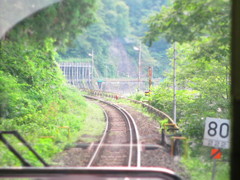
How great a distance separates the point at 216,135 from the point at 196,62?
589mm

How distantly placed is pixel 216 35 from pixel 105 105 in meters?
1.09

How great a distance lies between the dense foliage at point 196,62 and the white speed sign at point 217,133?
49 mm

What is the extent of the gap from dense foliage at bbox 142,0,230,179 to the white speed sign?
1.9 inches

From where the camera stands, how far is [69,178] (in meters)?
1.98

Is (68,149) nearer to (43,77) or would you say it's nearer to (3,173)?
(3,173)

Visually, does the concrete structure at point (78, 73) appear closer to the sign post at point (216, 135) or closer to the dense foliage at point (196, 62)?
the dense foliage at point (196, 62)

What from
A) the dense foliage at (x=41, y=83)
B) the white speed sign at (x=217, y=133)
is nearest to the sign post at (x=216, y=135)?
the white speed sign at (x=217, y=133)

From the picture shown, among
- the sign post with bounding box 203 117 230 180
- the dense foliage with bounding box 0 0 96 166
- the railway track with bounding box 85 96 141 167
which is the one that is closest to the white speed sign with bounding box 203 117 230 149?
the sign post with bounding box 203 117 230 180

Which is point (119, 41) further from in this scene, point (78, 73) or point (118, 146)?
point (118, 146)

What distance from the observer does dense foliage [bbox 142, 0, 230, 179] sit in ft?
6.33

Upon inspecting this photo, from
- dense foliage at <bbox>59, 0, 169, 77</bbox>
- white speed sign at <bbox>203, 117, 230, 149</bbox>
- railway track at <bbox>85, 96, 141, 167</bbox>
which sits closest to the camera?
white speed sign at <bbox>203, 117, 230, 149</bbox>

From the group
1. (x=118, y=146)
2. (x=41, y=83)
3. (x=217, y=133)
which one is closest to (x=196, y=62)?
(x=217, y=133)

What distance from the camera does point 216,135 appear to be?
6.46 feet

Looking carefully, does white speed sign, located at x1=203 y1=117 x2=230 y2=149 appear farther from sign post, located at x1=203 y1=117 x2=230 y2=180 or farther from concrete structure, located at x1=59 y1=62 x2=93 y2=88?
concrete structure, located at x1=59 y1=62 x2=93 y2=88
